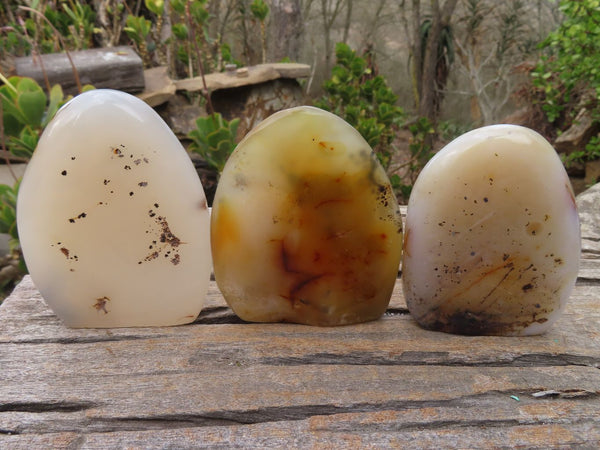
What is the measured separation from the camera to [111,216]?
0.69 m

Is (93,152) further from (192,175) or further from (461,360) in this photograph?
(461,360)

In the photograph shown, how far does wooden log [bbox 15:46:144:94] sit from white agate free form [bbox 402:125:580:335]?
5.73ft

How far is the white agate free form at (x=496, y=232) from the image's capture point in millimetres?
645

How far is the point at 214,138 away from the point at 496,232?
1054 mm

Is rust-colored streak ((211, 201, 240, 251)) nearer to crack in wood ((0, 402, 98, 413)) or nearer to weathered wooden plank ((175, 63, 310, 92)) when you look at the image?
crack in wood ((0, 402, 98, 413))

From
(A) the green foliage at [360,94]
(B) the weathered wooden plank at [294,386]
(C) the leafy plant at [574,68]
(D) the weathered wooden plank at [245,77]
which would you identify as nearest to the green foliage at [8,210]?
(B) the weathered wooden plank at [294,386]

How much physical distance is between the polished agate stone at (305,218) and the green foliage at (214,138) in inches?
33.7

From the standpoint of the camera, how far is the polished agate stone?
676mm

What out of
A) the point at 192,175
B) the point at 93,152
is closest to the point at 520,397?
the point at 192,175

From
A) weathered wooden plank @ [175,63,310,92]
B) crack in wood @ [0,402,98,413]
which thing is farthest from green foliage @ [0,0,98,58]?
crack in wood @ [0,402,98,413]

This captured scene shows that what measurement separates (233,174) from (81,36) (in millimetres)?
2125

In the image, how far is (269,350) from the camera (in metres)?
0.68

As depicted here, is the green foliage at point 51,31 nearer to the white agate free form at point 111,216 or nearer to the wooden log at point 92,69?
the wooden log at point 92,69

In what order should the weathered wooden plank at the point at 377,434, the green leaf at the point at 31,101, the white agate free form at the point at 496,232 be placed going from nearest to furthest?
the weathered wooden plank at the point at 377,434 < the white agate free form at the point at 496,232 < the green leaf at the point at 31,101
